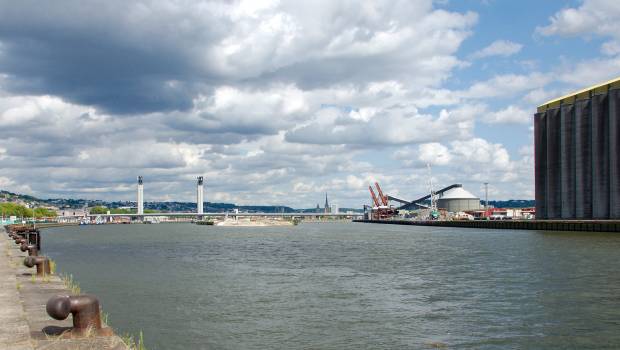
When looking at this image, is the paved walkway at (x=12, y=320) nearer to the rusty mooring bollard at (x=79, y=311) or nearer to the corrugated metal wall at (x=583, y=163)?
the rusty mooring bollard at (x=79, y=311)

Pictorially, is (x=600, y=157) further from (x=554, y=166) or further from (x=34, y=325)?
(x=34, y=325)

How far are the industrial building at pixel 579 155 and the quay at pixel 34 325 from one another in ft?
492

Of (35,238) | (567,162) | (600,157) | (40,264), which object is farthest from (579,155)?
(40,264)

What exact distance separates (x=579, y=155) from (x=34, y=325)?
16754 centimetres

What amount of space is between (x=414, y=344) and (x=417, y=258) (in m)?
45.7

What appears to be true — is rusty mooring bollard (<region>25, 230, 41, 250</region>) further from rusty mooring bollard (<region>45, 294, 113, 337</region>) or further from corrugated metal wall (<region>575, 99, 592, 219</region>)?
corrugated metal wall (<region>575, 99, 592, 219</region>)

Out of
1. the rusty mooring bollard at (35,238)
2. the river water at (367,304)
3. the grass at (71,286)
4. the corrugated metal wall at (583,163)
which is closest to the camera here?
the river water at (367,304)

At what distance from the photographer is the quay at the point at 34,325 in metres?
16.5

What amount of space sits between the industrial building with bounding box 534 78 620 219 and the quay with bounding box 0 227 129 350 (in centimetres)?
14986

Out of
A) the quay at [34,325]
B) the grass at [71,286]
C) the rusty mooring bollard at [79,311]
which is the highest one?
the rusty mooring bollard at [79,311]

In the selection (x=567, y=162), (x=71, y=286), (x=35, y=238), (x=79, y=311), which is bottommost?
(x=35, y=238)

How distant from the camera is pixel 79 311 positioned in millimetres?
17250

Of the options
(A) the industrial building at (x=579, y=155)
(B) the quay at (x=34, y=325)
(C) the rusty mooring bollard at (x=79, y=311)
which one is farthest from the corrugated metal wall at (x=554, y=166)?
(C) the rusty mooring bollard at (x=79, y=311)

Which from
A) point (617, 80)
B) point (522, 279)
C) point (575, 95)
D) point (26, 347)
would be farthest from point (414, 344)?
point (575, 95)
